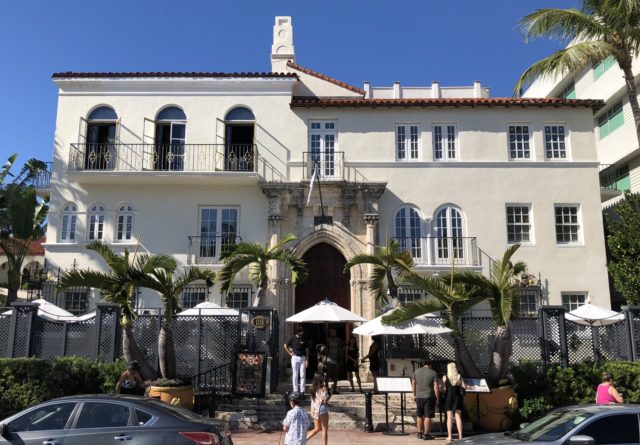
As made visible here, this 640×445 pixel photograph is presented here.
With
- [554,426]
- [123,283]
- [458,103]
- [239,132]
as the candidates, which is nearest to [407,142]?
[458,103]

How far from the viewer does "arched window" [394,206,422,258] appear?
65.5 feet

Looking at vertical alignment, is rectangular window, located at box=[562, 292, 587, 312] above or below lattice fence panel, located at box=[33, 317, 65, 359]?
above

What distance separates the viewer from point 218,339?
49.2 feet

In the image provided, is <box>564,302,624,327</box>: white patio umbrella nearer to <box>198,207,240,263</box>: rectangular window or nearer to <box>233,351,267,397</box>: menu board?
<box>233,351,267,397</box>: menu board

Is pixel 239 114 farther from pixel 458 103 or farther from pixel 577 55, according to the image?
pixel 577 55

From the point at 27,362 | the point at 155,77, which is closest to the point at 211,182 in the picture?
the point at 155,77

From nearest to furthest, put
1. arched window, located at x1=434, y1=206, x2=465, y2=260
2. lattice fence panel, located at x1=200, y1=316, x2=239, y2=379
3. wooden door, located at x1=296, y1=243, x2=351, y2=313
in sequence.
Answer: lattice fence panel, located at x1=200, y1=316, x2=239, y2=379 < wooden door, located at x1=296, y1=243, x2=351, y2=313 < arched window, located at x1=434, y1=206, x2=465, y2=260

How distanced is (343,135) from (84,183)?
9.59 meters

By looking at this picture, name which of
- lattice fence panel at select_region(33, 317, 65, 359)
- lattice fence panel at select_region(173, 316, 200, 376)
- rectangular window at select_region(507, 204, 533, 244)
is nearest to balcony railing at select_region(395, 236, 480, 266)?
rectangular window at select_region(507, 204, 533, 244)

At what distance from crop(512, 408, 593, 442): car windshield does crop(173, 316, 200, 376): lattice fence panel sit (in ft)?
29.0

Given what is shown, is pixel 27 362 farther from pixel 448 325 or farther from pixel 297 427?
pixel 448 325

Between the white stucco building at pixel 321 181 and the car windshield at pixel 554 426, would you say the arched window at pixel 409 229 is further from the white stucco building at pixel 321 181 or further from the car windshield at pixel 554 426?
the car windshield at pixel 554 426

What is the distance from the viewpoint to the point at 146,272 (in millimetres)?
13570

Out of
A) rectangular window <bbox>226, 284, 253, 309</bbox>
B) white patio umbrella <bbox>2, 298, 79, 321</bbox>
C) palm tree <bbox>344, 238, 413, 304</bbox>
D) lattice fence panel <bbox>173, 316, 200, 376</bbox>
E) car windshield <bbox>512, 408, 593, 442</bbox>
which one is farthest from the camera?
rectangular window <bbox>226, 284, 253, 309</bbox>
